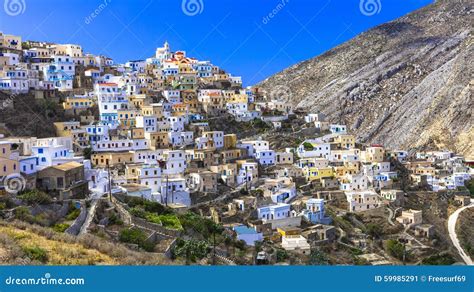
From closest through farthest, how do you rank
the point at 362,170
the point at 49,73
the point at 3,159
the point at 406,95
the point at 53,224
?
the point at 53,224
the point at 3,159
the point at 362,170
the point at 49,73
the point at 406,95

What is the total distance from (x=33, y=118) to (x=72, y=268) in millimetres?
22345

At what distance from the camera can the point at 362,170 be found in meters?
31.7

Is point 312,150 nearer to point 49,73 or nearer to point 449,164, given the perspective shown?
point 449,164

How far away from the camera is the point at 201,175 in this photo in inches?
1025

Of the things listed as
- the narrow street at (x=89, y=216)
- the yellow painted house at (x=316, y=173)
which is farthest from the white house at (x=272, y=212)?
the narrow street at (x=89, y=216)

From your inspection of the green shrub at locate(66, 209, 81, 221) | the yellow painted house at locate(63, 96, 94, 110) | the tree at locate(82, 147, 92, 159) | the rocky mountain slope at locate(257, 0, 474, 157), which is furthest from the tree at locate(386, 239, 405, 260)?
the rocky mountain slope at locate(257, 0, 474, 157)

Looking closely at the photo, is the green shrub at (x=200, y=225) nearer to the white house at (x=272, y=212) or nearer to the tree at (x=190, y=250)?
the tree at (x=190, y=250)

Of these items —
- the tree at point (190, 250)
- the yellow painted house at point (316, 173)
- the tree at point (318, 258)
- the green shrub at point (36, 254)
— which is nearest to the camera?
the green shrub at point (36, 254)

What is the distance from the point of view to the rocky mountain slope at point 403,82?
5344cm

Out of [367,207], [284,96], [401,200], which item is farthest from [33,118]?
[284,96]

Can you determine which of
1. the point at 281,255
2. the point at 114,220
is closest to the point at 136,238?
the point at 114,220

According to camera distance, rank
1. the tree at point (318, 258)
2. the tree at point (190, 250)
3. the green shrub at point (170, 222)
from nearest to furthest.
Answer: the tree at point (190, 250), the green shrub at point (170, 222), the tree at point (318, 258)

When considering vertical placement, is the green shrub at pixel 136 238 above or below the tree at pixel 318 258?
above

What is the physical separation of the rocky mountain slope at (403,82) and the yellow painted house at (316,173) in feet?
68.4
